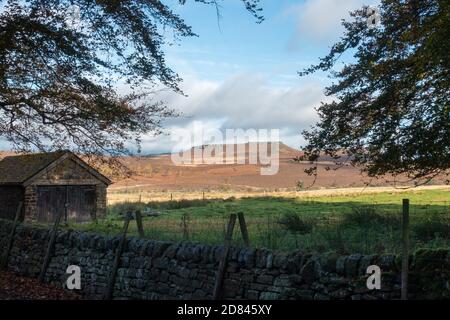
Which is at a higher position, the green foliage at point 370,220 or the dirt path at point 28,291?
the green foliage at point 370,220

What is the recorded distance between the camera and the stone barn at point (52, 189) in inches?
1126

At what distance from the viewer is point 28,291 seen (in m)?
12.6

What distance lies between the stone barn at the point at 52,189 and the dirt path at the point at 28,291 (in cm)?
1416

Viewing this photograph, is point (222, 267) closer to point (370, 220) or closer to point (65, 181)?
point (370, 220)

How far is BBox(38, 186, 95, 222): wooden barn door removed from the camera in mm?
29453

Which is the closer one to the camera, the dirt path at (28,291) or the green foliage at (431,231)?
the dirt path at (28,291)

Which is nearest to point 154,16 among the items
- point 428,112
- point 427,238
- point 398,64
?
point 398,64

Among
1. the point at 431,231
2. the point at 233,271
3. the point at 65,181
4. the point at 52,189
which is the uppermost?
the point at 65,181

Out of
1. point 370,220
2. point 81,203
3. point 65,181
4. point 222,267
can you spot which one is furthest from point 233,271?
point 81,203

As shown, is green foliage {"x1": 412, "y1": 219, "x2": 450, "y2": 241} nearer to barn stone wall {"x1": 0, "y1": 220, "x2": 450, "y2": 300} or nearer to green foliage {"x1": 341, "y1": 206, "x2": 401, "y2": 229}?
green foliage {"x1": 341, "y1": 206, "x2": 401, "y2": 229}

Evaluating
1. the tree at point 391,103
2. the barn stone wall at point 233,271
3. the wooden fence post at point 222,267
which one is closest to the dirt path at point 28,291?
the barn stone wall at point 233,271

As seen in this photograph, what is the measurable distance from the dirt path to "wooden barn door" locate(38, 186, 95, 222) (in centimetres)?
1490

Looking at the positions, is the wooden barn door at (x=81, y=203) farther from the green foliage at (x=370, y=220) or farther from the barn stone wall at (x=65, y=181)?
the green foliage at (x=370, y=220)

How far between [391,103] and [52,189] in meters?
22.7
